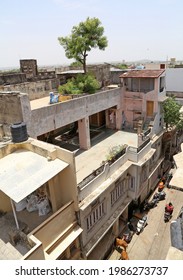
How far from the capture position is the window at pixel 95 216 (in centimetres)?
1359

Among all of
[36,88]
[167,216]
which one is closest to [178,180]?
[167,216]

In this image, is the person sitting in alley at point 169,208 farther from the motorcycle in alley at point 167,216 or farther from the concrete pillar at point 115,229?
the concrete pillar at point 115,229

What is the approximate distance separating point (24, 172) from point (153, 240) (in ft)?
43.7

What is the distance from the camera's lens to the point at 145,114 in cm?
2298

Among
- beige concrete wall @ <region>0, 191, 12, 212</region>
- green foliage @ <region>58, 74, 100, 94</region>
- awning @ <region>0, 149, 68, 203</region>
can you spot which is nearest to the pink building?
green foliage @ <region>58, 74, 100, 94</region>

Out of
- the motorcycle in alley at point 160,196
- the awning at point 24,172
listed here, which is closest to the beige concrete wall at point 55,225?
the awning at point 24,172

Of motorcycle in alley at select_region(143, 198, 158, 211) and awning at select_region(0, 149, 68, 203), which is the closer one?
awning at select_region(0, 149, 68, 203)

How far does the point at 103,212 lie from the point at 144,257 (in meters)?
5.15

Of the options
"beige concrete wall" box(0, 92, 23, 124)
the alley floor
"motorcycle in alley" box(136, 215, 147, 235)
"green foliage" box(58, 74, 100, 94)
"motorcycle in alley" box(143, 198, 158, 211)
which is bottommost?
the alley floor

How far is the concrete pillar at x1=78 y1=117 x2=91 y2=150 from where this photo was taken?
19.6 metres

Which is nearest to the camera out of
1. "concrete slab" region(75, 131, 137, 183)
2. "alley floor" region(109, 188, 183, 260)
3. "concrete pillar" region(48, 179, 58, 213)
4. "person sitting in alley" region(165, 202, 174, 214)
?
"concrete pillar" region(48, 179, 58, 213)

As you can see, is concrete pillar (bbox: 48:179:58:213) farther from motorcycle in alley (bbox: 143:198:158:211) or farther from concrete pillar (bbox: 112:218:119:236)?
→ motorcycle in alley (bbox: 143:198:158:211)

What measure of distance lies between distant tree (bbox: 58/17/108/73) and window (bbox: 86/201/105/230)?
17.8 m
